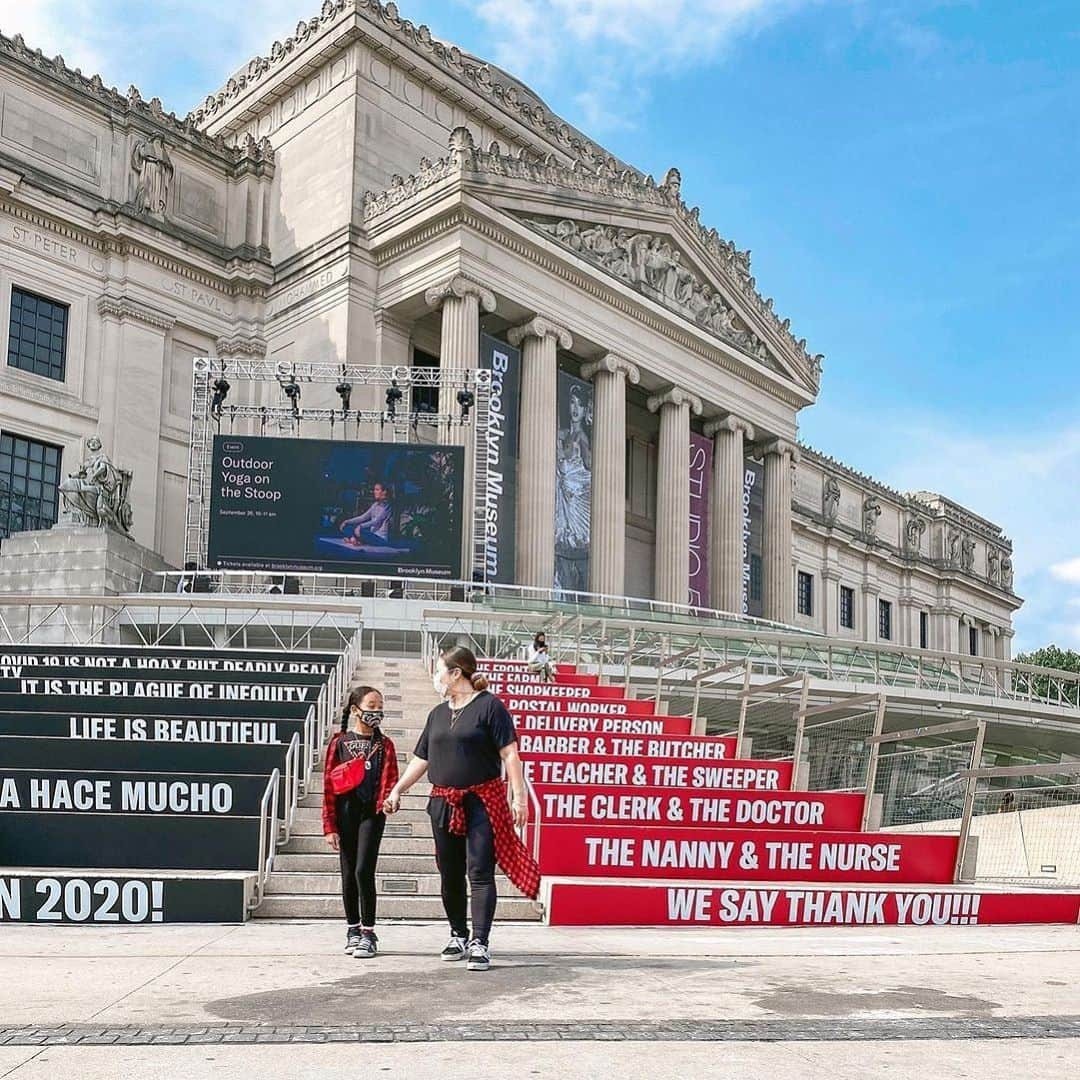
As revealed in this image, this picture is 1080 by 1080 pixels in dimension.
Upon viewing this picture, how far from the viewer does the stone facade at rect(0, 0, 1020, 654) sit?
129ft

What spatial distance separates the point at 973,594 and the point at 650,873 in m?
76.9

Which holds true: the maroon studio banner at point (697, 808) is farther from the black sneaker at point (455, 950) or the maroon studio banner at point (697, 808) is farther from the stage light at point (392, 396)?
the stage light at point (392, 396)

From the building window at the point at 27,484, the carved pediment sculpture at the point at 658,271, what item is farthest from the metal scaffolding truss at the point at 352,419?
the carved pediment sculpture at the point at 658,271

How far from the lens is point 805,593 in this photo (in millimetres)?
69500

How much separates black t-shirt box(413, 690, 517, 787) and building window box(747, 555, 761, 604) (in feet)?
139

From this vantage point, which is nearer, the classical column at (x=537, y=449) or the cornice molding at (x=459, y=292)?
the cornice molding at (x=459, y=292)

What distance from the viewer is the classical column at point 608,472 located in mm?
41750

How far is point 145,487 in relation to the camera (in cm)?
4022

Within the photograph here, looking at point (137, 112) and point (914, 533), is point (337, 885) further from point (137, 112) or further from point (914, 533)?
point (914, 533)

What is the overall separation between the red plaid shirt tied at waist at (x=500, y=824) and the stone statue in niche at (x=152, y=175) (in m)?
38.0

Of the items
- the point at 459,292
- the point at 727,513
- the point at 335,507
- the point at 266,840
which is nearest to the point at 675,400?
the point at 727,513

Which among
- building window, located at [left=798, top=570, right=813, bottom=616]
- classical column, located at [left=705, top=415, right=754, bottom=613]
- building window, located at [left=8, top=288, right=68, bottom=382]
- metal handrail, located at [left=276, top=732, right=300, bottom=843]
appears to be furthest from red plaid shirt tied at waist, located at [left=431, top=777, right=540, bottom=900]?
building window, located at [left=798, top=570, right=813, bottom=616]

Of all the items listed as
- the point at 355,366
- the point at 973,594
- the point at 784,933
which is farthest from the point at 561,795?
the point at 973,594

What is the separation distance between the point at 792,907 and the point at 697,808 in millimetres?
2619
